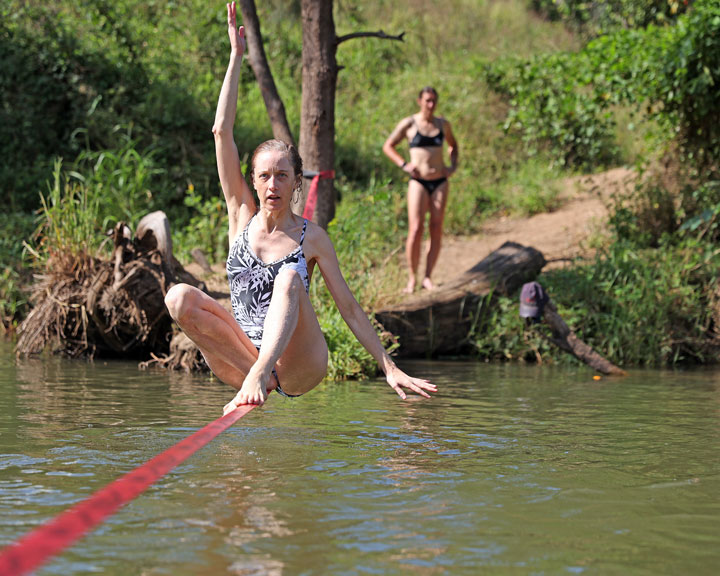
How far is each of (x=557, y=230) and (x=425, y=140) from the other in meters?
3.54

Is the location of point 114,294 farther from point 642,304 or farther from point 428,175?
point 642,304

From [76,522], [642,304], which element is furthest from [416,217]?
[76,522]

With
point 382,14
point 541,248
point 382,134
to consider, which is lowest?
point 541,248

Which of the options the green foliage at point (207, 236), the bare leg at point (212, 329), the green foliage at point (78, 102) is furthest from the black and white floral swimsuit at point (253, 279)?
the green foliage at point (78, 102)

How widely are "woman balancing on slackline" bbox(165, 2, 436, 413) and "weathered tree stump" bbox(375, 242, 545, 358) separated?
391cm

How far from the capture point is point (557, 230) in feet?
42.0

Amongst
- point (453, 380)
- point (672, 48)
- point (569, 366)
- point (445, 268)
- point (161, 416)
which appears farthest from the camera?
point (445, 268)

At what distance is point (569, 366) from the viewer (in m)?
9.22

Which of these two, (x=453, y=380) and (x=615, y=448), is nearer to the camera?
(x=615, y=448)

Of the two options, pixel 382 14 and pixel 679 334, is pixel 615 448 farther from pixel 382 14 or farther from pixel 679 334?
pixel 382 14

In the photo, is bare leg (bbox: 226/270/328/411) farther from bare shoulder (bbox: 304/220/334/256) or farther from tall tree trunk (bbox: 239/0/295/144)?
tall tree trunk (bbox: 239/0/295/144)

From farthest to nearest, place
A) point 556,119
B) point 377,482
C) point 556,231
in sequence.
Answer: point 556,119, point 556,231, point 377,482

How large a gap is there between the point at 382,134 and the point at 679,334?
7.18 metres

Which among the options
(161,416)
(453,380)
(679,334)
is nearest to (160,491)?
(161,416)
